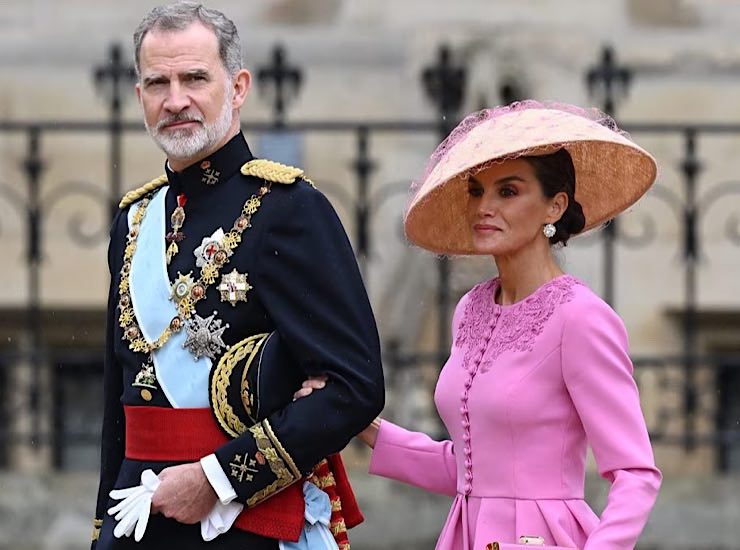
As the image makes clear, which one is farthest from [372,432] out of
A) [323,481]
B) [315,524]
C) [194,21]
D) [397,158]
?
[397,158]

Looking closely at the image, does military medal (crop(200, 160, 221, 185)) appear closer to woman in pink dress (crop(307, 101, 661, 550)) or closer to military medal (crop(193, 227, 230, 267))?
military medal (crop(193, 227, 230, 267))

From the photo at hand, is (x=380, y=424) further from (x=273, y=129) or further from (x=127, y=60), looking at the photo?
(x=127, y=60)

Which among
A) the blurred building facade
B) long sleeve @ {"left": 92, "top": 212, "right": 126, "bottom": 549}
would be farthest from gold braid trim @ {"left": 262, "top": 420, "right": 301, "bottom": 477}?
the blurred building facade

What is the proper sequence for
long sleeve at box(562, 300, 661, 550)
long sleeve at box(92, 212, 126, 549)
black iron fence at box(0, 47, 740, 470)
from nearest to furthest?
long sleeve at box(562, 300, 661, 550) < long sleeve at box(92, 212, 126, 549) < black iron fence at box(0, 47, 740, 470)

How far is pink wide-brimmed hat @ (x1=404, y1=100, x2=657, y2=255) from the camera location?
460 centimetres

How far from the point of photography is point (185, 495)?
461 cm

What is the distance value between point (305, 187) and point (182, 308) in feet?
1.17

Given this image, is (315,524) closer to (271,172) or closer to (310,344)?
(310,344)

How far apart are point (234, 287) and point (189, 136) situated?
32 cm

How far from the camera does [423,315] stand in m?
9.17

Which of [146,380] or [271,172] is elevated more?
[271,172]

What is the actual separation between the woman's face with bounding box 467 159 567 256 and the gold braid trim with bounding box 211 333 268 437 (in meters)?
0.50

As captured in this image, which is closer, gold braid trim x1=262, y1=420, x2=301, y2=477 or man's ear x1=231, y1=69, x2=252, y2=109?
gold braid trim x1=262, y1=420, x2=301, y2=477

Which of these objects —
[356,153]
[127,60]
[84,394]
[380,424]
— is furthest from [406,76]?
[380,424]
